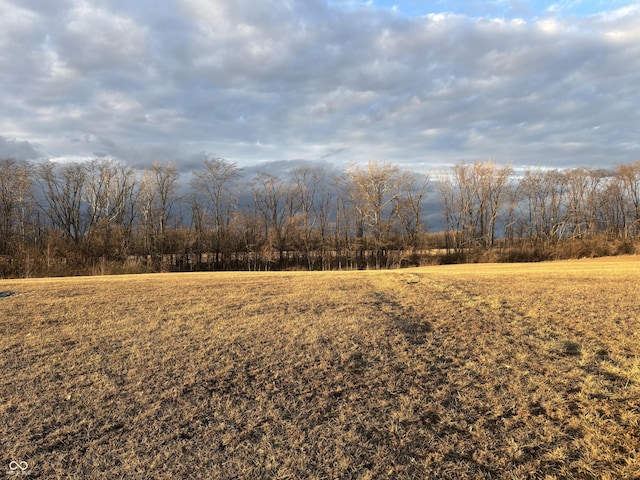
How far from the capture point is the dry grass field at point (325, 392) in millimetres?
3311

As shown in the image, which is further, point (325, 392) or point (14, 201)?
point (14, 201)

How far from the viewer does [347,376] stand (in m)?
5.23

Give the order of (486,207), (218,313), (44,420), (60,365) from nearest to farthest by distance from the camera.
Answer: (44,420)
(60,365)
(218,313)
(486,207)

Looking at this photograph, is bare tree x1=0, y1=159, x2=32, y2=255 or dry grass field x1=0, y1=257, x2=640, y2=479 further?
bare tree x1=0, y1=159, x2=32, y2=255

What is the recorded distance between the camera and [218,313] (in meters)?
9.12

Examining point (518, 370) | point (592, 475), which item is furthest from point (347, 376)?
point (592, 475)

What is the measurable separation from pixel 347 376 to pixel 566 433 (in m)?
2.49

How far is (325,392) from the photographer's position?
4.73 meters

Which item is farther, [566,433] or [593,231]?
[593,231]

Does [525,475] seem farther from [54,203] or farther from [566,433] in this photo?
[54,203]

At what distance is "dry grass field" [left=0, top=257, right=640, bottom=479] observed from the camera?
3.31m

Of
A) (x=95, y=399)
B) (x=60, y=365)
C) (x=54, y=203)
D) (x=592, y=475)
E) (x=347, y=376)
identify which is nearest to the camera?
(x=592, y=475)

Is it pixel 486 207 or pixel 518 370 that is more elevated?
pixel 486 207

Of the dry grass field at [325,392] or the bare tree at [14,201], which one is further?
the bare tree at [14,201]
